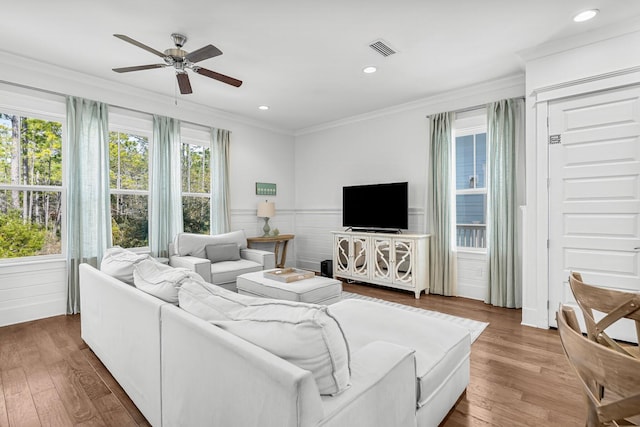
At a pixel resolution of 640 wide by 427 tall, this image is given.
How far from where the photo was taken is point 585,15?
8.44 ft

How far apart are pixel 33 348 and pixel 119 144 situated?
252 cm

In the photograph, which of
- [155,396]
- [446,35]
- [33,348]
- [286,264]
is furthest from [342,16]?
[286,264]

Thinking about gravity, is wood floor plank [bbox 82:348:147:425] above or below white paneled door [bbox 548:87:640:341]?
below

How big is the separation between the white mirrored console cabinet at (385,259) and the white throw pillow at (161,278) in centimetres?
311

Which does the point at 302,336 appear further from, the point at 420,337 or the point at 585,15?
the point at 585,15

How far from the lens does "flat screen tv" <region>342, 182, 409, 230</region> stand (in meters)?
4.59

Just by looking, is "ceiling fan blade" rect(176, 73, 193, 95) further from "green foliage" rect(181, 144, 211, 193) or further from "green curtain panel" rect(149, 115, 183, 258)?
"green foliage" rect(181, 144, 211, 193)

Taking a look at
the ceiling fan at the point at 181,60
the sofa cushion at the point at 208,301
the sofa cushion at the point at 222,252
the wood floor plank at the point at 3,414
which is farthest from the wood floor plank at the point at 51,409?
the ceiling fan at the point at 181,60

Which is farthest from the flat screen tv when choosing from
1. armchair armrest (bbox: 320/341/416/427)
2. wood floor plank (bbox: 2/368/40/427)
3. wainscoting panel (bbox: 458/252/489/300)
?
wood floor plank (bbox: 2/368/40/427)

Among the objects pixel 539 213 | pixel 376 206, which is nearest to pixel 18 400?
pixel 376 206

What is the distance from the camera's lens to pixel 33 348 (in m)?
2.72

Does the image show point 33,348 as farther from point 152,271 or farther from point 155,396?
point 155,396

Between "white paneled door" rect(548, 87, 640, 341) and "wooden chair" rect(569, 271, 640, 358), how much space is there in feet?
6.04

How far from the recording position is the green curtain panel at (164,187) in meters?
4.31
